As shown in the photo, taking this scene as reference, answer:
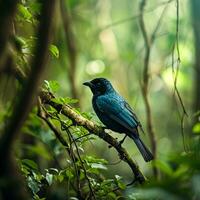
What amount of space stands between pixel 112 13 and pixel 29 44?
7.41 meters

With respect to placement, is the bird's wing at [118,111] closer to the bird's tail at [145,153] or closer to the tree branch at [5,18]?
the bird's tail at [145,153]

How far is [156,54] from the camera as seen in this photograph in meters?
9.95

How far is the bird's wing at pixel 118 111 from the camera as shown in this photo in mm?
5660

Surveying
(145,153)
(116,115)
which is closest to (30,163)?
(145,153)

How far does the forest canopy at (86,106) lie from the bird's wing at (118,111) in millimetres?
13

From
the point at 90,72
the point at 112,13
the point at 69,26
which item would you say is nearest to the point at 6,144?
the point at 69,26

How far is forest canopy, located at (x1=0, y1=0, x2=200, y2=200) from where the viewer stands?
7.22ft

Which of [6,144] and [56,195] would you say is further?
[56,195]

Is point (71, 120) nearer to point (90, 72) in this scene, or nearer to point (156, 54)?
point (90, 72)

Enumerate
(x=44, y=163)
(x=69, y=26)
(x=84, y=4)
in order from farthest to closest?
(x=84, y=4) < (x=69, y=26) < (x=44, y=163)

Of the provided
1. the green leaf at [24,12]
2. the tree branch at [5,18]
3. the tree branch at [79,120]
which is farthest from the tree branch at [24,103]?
the tree branch at [79,120]

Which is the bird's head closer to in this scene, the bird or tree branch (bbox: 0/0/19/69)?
the bird

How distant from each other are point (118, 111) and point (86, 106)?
3.38 meters

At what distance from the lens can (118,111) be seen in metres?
5.84
